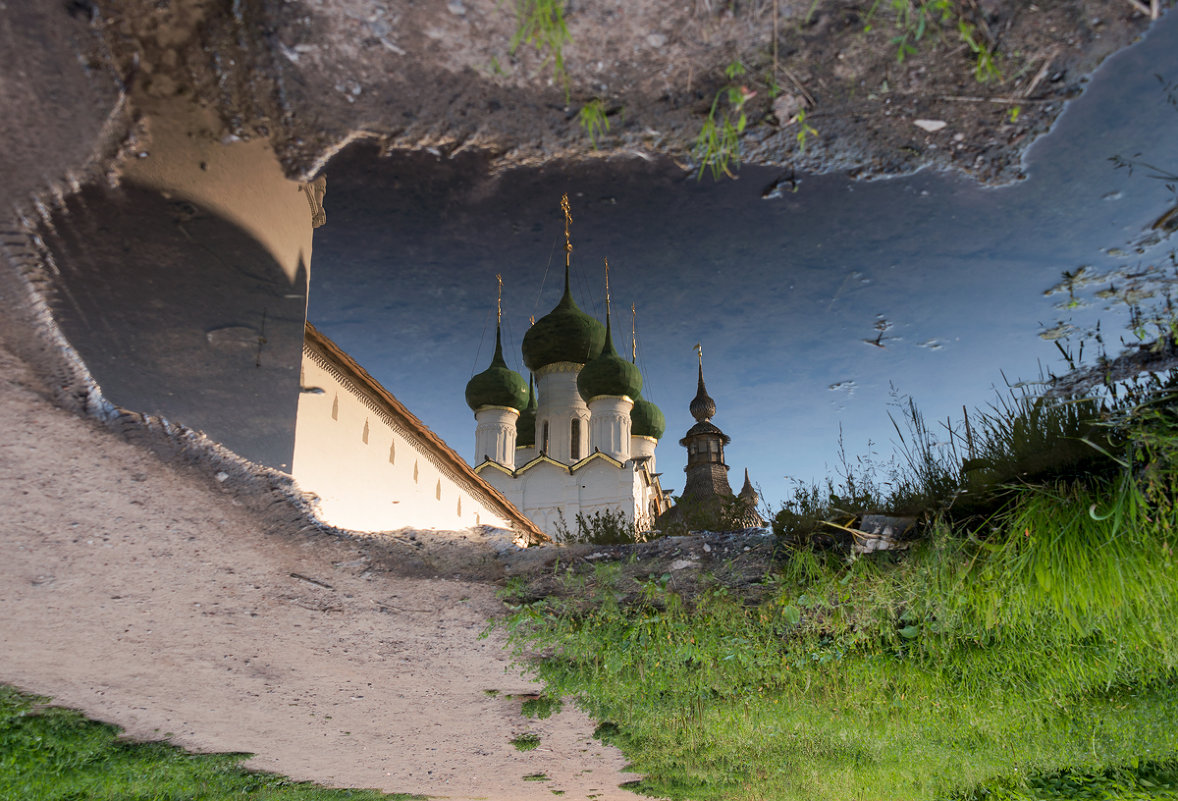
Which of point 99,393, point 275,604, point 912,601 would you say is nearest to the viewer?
point 99,393

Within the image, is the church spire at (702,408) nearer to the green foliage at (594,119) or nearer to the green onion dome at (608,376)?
the green onion dome at (608,376)

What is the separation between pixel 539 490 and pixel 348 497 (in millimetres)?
12465

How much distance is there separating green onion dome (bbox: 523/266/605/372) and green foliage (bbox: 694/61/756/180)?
1297 centimetres

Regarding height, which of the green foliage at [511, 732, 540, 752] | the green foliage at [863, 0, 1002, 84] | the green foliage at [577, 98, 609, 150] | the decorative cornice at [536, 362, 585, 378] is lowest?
the green foliage at [511, 732, 540, 752]

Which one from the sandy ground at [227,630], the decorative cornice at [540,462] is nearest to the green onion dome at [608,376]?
the decorative cornice at [540,462]

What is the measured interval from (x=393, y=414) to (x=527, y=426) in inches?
505

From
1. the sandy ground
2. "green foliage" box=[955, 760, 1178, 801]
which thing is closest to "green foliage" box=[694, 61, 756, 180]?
the sandy ground

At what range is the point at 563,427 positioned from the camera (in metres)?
19.3

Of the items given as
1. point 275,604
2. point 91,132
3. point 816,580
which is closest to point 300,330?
point 91,132

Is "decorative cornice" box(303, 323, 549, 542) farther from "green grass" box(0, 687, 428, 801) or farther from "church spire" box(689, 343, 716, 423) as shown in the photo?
"church spire" box(689, 343, 716, 423)

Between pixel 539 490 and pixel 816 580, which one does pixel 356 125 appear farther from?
pixel 539 490

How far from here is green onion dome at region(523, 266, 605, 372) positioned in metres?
16.4

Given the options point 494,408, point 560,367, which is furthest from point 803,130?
point 494,408

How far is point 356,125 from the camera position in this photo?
104 inches
